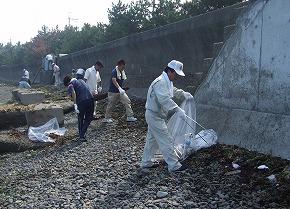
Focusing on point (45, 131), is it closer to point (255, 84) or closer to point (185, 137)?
point (185, 137)

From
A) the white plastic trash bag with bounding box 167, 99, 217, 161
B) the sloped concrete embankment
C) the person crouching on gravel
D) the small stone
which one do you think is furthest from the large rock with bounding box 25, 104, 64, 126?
the small stone

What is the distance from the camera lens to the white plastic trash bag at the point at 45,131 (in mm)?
9844

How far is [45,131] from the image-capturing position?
10359 mm

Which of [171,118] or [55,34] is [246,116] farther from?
[55,34]

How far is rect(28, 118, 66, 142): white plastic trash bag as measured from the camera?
984cm

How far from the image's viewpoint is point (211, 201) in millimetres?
5004

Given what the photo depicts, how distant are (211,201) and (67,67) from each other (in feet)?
74.5

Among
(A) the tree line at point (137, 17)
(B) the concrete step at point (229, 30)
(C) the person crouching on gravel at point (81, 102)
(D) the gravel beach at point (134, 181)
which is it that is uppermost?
(A) the tree line at point (137, 17)

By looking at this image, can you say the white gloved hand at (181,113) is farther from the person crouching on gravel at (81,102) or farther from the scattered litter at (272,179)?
the person crouching on gravel at (81,102)

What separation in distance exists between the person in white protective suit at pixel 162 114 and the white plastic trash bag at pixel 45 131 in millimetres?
4067

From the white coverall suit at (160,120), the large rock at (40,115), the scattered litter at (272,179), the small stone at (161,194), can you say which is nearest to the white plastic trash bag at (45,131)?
the large rock at (40,115)

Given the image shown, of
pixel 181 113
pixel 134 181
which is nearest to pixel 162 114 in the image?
pixel 181 113

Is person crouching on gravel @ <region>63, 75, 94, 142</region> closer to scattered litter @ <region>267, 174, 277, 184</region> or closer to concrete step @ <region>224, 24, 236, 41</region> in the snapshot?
concrete step @ <region>224, 24, 236, 41</region>

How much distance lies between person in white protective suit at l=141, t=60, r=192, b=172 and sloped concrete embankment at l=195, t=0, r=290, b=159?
1.10 metres
